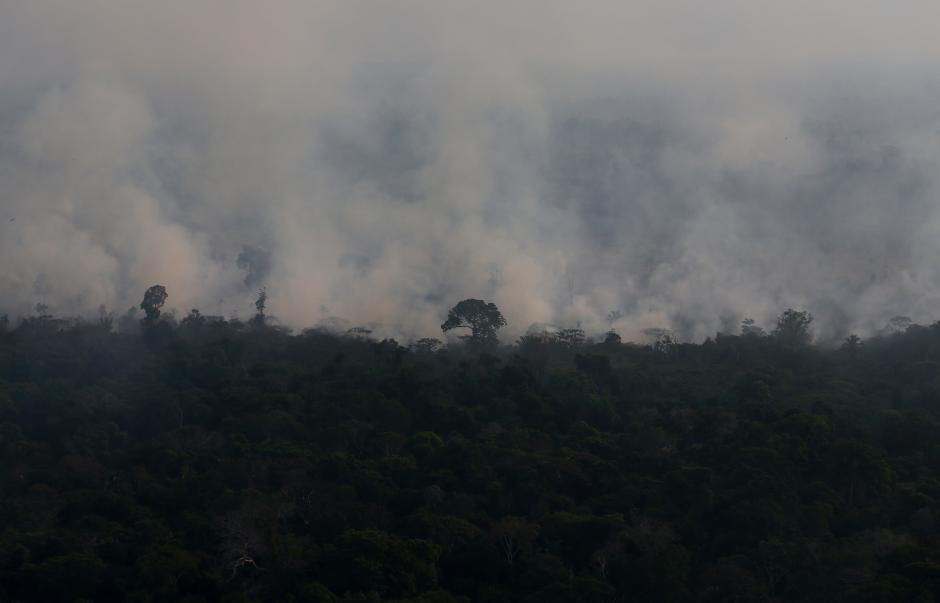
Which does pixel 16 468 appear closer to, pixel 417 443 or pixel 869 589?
pixel 417 443

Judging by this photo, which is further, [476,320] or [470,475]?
[476,320]

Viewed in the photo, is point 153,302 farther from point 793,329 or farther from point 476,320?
point 793,329

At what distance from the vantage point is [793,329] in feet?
343

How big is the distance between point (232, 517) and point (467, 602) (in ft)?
37.4

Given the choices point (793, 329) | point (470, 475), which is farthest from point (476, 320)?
point (470, 475)

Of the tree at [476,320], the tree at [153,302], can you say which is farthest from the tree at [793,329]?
the tree at [153,302]

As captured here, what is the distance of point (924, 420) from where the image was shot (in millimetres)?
71500

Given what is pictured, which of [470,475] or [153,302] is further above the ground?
[153,302]

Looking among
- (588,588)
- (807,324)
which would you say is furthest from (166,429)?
(807,324)

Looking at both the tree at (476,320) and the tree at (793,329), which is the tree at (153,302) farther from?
→ the tree at (793,329)

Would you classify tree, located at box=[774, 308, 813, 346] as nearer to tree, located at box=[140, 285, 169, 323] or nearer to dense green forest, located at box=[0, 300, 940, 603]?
dense green forest, located at box=[0, 300, 940, 603]

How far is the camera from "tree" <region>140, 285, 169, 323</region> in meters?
113

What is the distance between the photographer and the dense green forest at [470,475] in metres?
53.0

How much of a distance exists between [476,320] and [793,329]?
24.8 metres
